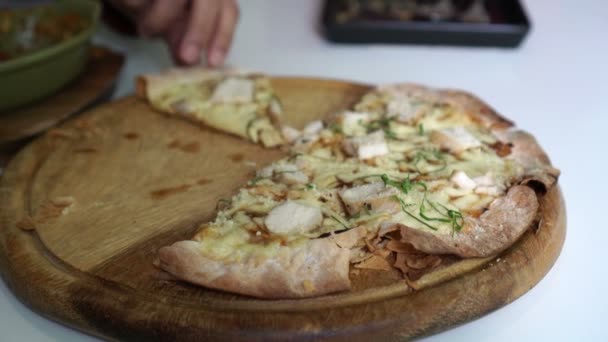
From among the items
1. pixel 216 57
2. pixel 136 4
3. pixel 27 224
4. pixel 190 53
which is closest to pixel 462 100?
pixel 216 57

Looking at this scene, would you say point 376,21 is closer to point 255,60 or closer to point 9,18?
point 255,60

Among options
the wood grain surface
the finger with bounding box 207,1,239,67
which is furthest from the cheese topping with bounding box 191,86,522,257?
the wood grain surface

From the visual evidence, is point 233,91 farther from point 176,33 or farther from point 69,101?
point 69,101

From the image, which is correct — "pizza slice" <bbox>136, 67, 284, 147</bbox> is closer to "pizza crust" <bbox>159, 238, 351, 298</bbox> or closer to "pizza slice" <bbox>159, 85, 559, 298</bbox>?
"pizza slice" <bbox>159, 85, 559, 298</bbox>

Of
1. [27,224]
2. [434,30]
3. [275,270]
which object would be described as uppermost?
[434,30]

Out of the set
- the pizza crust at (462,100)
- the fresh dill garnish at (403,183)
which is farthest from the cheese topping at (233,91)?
the fresh dill garnish at (403,183)

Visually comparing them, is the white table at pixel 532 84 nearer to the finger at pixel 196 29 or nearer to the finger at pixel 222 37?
the finger at pixel 222 37
